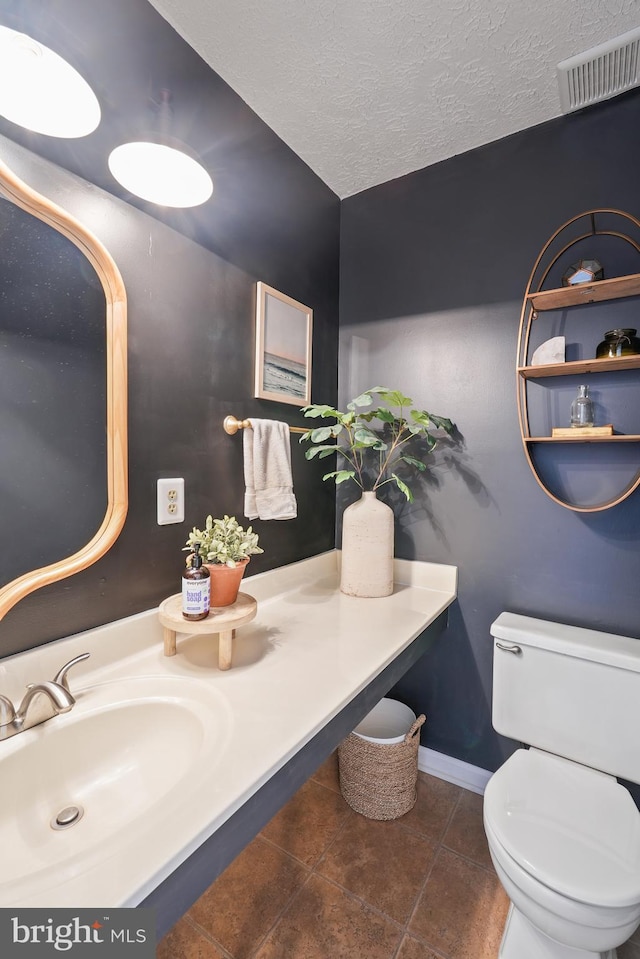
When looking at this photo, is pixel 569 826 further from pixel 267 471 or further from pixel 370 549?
pixel 267 471

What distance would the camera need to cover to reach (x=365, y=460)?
1.83 meters

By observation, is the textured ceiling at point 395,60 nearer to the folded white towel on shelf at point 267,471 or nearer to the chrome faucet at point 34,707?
the folded white towel on shelf at point 267,471

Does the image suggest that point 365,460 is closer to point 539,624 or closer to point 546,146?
point 539,624

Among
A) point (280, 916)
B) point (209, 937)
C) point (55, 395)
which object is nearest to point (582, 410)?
point (55, 395)

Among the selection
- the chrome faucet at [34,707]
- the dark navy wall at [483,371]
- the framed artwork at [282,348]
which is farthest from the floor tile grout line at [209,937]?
the framed artwork at [282,348]

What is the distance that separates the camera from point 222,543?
1090 millimetres

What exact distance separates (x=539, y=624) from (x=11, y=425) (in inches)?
61.5

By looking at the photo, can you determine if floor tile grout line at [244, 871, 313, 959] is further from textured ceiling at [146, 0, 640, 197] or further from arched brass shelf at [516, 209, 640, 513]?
textured ceiling at [146, 0, 640, 197]

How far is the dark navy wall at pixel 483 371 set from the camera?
1356 mm

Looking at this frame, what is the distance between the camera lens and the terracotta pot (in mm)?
1050

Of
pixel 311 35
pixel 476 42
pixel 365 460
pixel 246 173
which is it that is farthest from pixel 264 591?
pixel 476 42

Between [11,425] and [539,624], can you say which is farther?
[539,624]

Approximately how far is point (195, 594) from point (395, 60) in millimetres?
1618

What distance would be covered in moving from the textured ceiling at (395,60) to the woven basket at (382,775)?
212 cm
